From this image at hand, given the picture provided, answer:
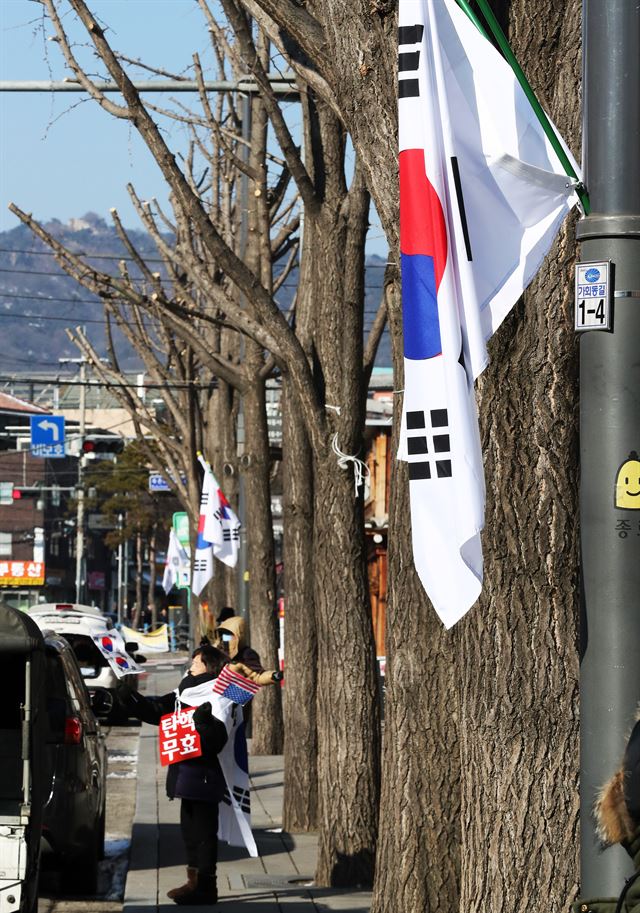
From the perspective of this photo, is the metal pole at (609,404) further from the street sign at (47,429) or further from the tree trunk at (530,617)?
the street sign at (47,429)

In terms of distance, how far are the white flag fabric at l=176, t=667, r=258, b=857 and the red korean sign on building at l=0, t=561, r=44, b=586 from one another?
51.8 metres

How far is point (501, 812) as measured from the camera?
5246 millimetres

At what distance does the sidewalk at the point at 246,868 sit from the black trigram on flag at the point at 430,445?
619 cm

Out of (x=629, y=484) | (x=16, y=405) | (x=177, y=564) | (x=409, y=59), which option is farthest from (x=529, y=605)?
(x=16, y=405)

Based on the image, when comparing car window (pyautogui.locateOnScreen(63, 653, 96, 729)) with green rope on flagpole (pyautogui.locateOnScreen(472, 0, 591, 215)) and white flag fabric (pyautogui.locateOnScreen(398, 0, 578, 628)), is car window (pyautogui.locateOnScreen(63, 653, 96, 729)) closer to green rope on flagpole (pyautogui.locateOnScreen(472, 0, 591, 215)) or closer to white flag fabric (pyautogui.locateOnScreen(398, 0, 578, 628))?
white flag fabric (pyautogui.locateOnScreen(398, 0, 578, 628))

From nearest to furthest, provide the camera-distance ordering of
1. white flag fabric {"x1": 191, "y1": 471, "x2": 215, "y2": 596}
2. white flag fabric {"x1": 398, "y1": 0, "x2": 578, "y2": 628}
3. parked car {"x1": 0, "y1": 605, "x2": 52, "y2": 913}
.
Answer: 1. white flag fabric {"x1": 398, "y1": 0, "x2": 578, "y2": 628}
2. parked car {"x1": 0, "y1": 605, "x2": 52, "y2": 913}
3. white flag fabric {"x1": 191, "y1": 471, "x2": 215, "y2": 596}

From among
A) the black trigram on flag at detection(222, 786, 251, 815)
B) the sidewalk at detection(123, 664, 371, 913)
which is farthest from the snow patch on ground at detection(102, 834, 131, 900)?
the black trigram on flag at detection(222, 786, 251, 815)

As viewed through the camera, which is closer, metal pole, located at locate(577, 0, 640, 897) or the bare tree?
metal pole, located at locate(577, 0, 640, 897)

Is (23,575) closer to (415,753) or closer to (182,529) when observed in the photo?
(182,529)

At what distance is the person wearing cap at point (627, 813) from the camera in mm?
3801

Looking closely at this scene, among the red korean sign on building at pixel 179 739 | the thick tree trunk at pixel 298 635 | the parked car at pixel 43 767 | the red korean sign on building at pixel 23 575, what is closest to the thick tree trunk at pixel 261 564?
the thick tree trunk at pixel 298 635

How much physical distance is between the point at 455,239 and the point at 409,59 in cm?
64

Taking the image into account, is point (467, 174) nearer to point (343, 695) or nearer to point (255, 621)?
point (343, 695)

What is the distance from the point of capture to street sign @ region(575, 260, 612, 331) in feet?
15.6
